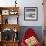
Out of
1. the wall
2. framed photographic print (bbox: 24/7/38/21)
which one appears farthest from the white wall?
framed photographic print (bbox: 24/7/38/21)

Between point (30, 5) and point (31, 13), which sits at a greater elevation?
point (30, 5)

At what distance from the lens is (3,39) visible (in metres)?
5.88

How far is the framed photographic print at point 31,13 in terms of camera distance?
19.8 feet

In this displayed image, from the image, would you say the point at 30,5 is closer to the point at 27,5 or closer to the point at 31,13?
the point at 27,5

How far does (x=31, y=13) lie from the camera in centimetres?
605

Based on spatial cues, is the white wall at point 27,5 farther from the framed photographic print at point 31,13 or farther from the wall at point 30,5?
the framed photographic print at point 31,13

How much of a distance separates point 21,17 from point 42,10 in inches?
33.4

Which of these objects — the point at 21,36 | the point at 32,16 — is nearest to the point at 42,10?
the point at 32,16

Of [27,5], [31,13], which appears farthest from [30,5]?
[31,13]

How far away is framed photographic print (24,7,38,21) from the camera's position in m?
6.03

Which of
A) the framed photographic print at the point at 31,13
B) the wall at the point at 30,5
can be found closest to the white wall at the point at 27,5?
the wall at the point at 30,5

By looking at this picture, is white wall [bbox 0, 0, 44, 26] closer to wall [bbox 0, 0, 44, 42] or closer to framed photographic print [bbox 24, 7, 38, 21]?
wall [bbox 0, 0, 44, 42]

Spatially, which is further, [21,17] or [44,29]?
[21,17]

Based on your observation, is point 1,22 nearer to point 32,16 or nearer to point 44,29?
point 32,16
